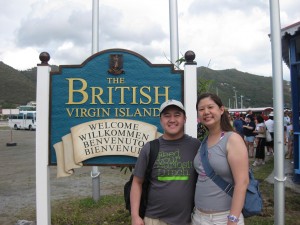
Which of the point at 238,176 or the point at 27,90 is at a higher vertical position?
the point at 27,90

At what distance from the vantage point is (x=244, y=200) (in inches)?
89.1

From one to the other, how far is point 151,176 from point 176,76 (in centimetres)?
154

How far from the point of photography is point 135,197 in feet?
8.45

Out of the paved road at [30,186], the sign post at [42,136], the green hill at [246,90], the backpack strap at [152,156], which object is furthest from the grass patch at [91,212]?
the green hill at [246,90]

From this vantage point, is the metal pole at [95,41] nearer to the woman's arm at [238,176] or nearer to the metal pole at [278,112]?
the metal pole at [278,112]

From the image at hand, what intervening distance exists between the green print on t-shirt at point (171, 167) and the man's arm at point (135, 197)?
16 cm

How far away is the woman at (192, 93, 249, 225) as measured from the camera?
218 cm

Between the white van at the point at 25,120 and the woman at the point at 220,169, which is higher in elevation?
the white van at the point at 25,120

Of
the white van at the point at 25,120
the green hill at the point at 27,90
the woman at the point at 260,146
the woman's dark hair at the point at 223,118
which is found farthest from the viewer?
the green hill at the point at 27,90

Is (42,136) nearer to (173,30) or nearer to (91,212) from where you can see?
(91,212)

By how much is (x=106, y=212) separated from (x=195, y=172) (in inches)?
136

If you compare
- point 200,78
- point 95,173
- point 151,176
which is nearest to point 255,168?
point 95,173

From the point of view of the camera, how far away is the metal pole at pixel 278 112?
13.1 ft

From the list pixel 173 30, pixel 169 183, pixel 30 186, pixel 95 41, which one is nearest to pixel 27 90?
pixel 30 186
